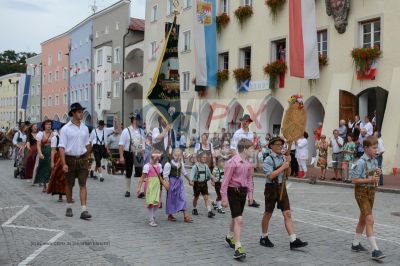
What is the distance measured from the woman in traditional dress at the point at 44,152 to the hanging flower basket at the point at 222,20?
18032 millimetres

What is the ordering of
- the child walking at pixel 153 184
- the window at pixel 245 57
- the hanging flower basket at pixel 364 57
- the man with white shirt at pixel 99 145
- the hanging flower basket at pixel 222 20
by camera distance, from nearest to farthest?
the child walking at pixel 153 184 < the man with white shirt at pixel 99 145 < the hanging flower basket at pixel 364 57 < the window at pixel 245 57 < the hanging flower basket at pixel 222 20

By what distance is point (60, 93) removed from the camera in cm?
6009

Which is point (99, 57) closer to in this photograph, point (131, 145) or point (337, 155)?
point (337, 155)

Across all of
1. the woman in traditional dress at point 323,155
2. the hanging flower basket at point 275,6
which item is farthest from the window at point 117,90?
the woman in traditional dress at point 323,155

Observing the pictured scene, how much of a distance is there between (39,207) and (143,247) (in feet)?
13.5

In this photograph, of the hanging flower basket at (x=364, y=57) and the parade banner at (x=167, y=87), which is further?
the hanging flower basket at (x=364, y=57)

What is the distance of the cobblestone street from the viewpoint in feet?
20.2

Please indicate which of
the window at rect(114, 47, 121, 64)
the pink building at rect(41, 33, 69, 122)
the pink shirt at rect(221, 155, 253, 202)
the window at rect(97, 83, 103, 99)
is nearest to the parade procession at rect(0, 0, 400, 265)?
the pink shirt at rect(221, 155, 253, 202)

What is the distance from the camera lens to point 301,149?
698 inches

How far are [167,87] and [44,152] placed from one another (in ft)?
15.2

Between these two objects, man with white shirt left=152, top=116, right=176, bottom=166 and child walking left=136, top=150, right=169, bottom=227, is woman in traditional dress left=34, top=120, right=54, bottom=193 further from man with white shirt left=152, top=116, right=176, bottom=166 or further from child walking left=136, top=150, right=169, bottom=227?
child walking left=136, top=150, right=169, bottom=227

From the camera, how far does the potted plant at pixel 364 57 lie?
20.0m

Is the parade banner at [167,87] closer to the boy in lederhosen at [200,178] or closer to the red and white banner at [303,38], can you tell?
the boy in lederhosen at [200,178]

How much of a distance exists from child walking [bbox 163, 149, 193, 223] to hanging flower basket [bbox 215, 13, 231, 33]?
21.1 metres
